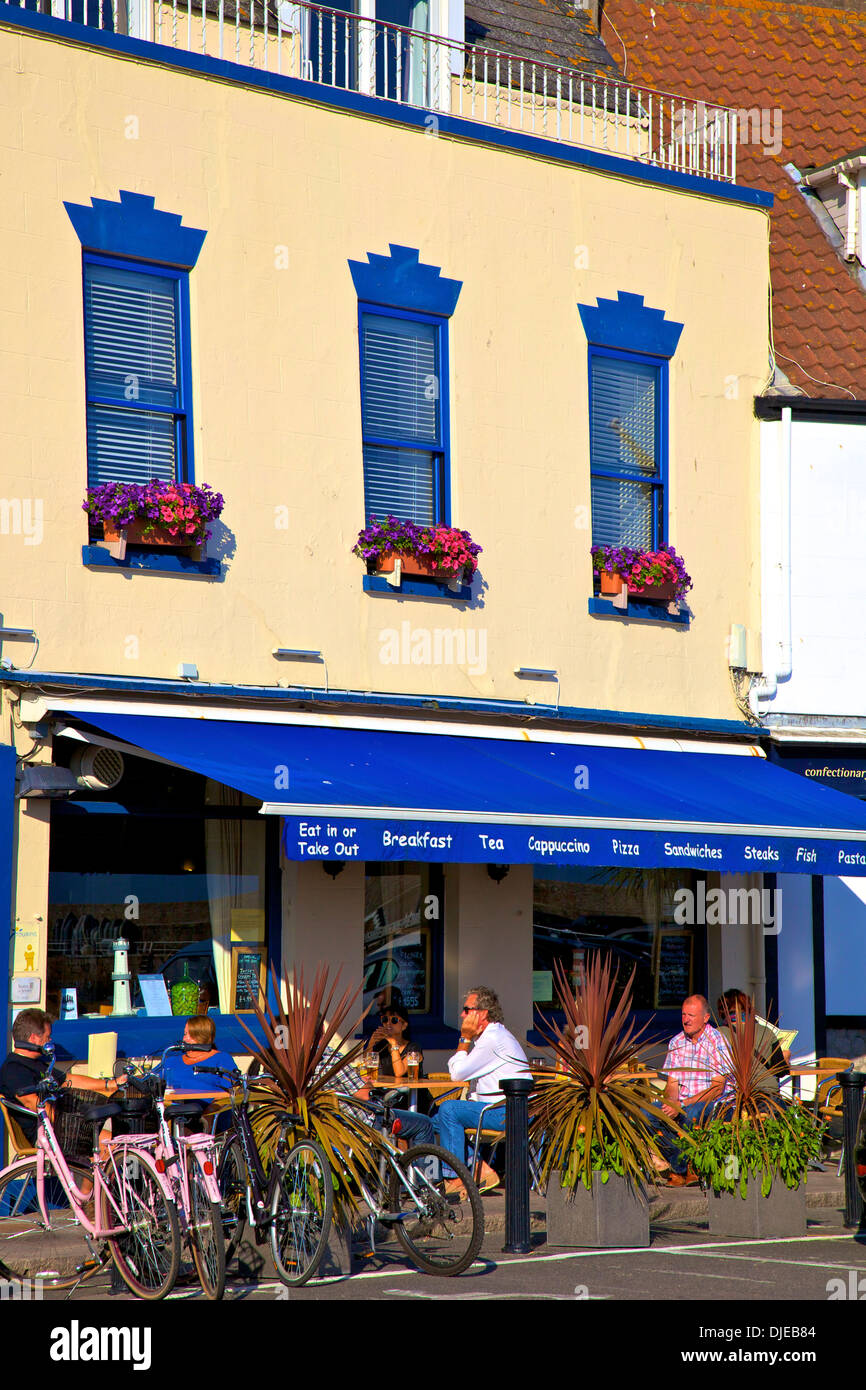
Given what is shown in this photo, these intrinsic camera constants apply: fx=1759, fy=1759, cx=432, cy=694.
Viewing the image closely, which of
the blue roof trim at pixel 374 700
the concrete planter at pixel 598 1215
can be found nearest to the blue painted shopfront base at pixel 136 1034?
the blue roof trim at pixel 374 700

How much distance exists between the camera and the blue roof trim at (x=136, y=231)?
12344 millimetres

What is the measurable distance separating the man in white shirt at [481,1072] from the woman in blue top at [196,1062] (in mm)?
1462

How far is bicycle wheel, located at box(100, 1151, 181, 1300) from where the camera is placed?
8.14 meters

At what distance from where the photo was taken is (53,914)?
12.1m

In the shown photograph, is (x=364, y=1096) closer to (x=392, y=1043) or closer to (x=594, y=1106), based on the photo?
(x=594, y=1106)

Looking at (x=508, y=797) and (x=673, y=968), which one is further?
(x=673, y=968)

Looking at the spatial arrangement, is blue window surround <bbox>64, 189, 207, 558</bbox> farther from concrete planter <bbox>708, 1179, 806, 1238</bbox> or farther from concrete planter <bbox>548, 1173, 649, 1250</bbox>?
concrete planter <bbox>708, 1179, 806, 1238</bbox>

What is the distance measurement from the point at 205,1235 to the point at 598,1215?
2.69m

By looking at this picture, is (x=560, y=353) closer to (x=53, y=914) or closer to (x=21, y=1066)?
(x=53, y=914)

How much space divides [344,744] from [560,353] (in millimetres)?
4075

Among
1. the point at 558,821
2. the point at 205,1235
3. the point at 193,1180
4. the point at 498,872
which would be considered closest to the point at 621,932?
the point at 498,872

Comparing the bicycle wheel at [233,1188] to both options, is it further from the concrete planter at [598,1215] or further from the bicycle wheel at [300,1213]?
the concrete planter at [598,1215]

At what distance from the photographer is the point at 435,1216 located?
909 centimetres
